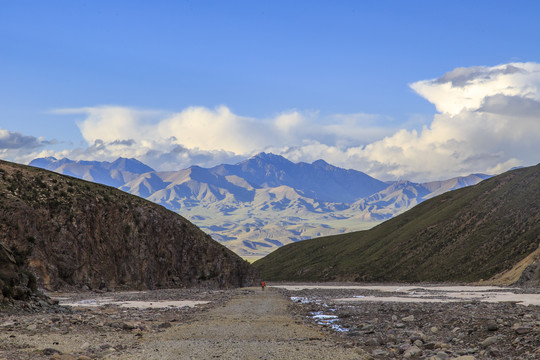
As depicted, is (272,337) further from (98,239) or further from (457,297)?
(98,239)

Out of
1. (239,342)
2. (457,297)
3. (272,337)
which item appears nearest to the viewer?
(239,342)

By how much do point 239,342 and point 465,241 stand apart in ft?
481

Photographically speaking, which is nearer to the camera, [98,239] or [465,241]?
[98,239]

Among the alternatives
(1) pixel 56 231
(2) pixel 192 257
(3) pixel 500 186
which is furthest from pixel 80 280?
(3) pixel 500 186

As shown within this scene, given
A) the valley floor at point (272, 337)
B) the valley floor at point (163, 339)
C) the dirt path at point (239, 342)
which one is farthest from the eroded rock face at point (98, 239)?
the dirt path at point (239, 342)

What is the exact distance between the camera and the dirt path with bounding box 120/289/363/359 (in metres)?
18.6

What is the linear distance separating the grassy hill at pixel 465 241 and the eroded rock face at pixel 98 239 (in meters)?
70.4

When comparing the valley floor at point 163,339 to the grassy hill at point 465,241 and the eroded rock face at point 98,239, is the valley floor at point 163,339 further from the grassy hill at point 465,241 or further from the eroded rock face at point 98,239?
the grassy hill at point 465,241

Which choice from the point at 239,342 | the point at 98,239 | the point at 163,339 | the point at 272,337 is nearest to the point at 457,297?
the point at 272,337

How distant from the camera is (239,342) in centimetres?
2205

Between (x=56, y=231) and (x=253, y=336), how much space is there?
2206 inches

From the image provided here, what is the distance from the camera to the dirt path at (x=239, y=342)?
1861 centimetres

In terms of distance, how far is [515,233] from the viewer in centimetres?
14038

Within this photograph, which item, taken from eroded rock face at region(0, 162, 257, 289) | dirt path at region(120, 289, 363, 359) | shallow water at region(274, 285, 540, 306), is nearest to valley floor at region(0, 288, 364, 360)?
dirt path at region(120, 289, 363, 359)
